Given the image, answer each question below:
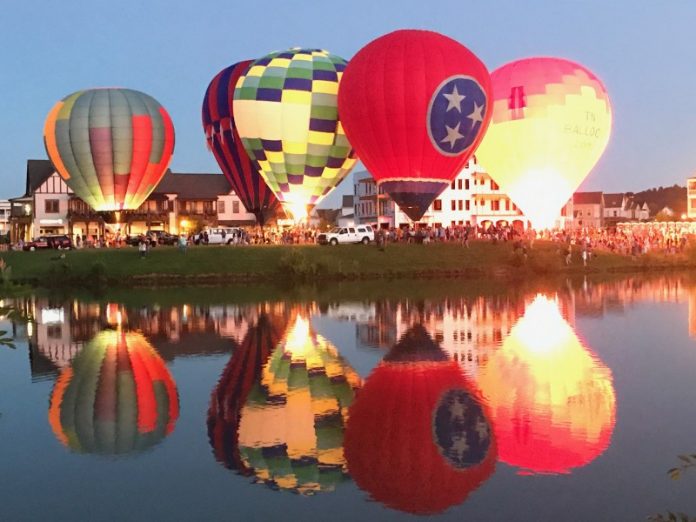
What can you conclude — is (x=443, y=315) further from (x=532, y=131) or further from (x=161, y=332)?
(x=532, y=131)

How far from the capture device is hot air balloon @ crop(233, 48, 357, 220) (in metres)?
43.6

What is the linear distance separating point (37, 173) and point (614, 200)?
86.2 m

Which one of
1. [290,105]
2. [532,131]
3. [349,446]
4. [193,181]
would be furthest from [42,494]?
[193,181]

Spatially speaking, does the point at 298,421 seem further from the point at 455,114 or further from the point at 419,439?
the point at 455,114

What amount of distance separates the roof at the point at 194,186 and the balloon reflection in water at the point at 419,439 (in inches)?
2267

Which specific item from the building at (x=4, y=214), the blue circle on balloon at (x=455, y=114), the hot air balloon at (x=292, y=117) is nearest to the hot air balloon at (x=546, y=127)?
the blue circle on balloon at (x=455, y=114)

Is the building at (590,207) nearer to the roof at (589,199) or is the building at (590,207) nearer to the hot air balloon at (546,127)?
the roof at (589,199)

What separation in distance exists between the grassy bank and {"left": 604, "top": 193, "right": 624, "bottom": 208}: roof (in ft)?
275

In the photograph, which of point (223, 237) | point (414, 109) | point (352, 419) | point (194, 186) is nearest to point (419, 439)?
point (352, 419)

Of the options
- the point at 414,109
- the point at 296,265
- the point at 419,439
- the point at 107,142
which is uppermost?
the point at 107,142

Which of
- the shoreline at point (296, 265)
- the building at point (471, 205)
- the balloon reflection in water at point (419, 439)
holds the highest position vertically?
the building at point (471, 205)

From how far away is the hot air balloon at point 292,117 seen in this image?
1718 inches

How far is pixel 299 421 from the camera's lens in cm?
1431

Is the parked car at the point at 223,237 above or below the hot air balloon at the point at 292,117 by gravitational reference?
below
